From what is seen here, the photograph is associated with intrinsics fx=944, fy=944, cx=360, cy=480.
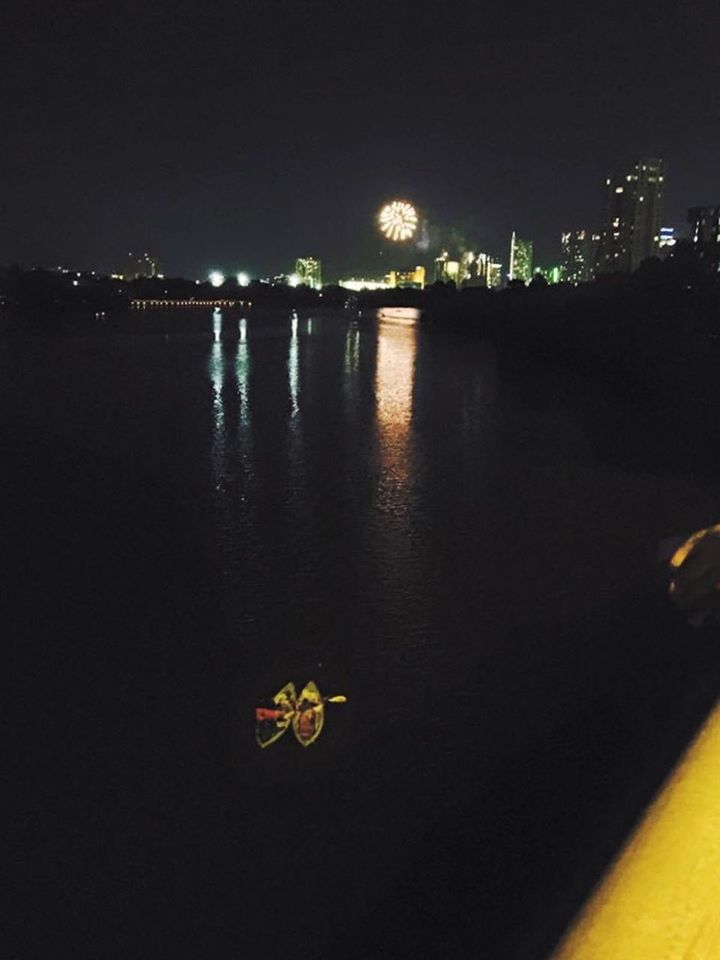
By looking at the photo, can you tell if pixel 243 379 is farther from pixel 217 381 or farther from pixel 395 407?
pixel 395 407

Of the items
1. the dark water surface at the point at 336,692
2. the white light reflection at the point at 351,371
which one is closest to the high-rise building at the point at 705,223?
the white light reflection at the point at 351,371

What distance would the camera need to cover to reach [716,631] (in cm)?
655

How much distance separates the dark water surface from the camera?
4.03 metres

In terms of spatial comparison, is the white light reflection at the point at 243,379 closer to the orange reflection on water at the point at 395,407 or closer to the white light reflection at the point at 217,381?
the white light reflection at the point at 217,381

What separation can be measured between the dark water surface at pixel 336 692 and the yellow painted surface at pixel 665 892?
0.83 ft

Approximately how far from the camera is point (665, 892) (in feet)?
9.88

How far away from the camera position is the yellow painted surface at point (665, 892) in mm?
2783

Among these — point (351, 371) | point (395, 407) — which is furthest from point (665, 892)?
point (351, 371)

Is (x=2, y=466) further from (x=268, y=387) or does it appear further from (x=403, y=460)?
(x=268, y=387)

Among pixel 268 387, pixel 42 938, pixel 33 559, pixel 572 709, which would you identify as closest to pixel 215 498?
pixel 33 559

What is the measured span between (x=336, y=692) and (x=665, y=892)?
3013 mm

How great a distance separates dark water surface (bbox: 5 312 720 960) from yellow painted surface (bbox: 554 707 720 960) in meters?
0.25

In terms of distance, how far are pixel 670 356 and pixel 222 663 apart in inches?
970

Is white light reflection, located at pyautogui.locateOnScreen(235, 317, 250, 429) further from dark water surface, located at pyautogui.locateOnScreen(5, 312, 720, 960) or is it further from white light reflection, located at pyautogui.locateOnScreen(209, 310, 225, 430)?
dark water surface, located at pyautogui.locateOnScreen(5, 312, 720, 960)
